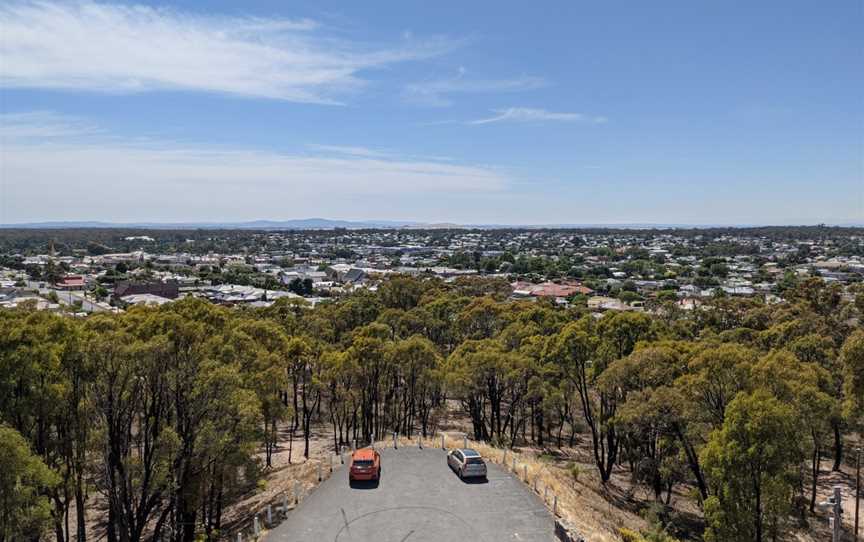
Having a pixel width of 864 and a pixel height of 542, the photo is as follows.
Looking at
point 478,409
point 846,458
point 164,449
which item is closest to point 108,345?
point 164,449

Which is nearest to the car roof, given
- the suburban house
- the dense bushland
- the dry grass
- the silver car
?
the silver car

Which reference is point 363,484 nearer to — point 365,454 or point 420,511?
point 365,454

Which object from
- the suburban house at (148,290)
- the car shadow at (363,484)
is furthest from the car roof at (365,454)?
the suburban house at (148,290)

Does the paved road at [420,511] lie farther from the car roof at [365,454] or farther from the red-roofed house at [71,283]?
the red-roofed house at [71,283]

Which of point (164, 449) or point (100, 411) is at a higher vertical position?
point (100, 411)

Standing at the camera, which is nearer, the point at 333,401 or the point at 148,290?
the point at 333,401

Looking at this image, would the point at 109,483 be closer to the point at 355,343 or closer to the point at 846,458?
the point at 355,343

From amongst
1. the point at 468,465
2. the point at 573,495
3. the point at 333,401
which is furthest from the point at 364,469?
the point at 333,401
